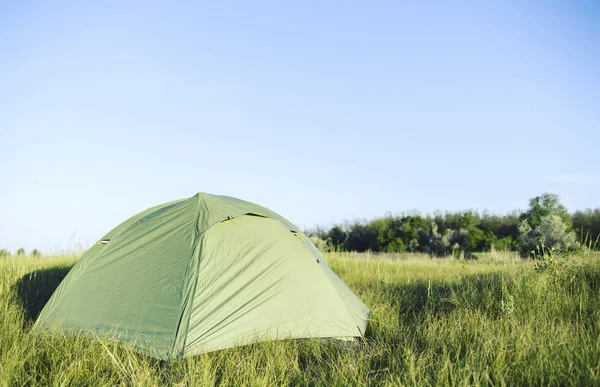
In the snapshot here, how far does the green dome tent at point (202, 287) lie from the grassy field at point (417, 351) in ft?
0.65

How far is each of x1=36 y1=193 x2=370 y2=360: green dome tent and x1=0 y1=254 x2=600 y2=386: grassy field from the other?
20cm

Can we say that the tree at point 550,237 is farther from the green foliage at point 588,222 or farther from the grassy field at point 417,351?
the grassy field at point 417,351

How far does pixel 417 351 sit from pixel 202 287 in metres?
2.07

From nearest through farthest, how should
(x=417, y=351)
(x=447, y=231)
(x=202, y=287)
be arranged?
(x=417, y=351), (x=202, y=287), (x=447, y=231)

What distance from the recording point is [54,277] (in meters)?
7.38

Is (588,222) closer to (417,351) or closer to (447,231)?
(447,231)

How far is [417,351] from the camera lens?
3.81 meters

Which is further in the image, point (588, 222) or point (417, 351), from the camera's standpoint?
point (588, 222)

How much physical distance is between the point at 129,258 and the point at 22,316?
140 cm

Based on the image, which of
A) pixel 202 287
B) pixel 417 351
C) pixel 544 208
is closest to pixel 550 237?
pixel 544 208

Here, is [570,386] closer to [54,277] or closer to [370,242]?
[54,277]

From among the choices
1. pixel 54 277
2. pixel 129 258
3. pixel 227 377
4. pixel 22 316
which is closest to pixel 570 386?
pixel 227 377

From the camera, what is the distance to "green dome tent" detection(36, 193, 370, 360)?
4234 mm

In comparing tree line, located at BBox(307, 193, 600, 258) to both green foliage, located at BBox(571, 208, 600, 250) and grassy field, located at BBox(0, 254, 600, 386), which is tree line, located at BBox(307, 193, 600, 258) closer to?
green foliage, located at BBox(571, 208, 600, 250)
